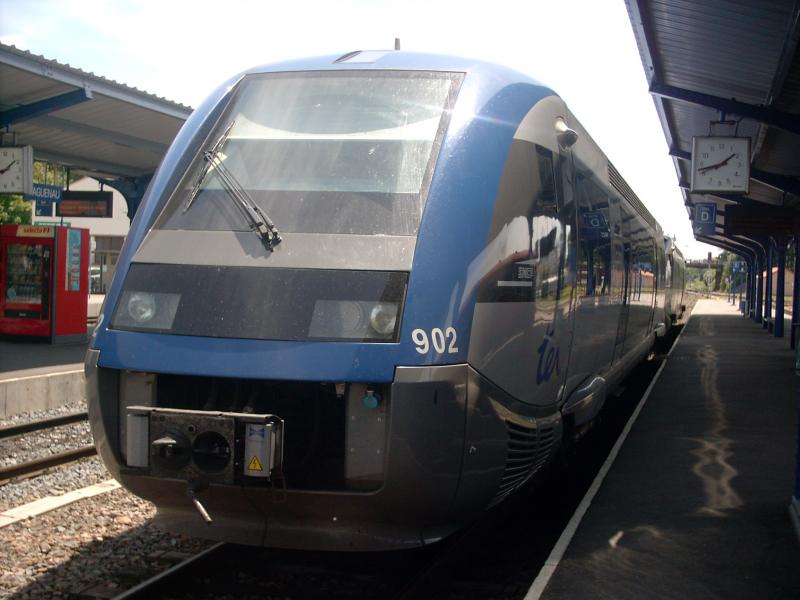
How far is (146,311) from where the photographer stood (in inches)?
174

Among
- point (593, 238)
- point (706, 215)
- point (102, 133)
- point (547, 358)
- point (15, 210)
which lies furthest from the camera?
point (15, 210)

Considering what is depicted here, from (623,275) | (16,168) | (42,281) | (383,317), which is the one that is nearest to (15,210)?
(42,281)

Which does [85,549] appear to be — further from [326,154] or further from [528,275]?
[528,275]

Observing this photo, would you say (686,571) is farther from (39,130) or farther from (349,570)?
(39,130)

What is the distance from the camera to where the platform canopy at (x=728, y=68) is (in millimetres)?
10117

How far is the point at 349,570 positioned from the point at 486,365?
165cm

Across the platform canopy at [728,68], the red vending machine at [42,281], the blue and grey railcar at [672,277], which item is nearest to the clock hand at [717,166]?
the platform canopy at [728,68]

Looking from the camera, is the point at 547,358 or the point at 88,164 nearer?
the point at 547,358

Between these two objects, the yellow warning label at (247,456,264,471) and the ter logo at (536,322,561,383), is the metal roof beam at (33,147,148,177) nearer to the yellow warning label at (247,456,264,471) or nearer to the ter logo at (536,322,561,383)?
the ter logo at (536,322,561,383)

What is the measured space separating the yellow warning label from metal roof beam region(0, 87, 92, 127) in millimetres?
12299

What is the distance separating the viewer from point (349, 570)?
515 cm

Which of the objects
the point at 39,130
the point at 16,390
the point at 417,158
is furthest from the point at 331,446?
the point at 39,130

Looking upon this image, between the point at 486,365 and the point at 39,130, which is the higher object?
the point at 39,130

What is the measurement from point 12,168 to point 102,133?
3077 millimetres
